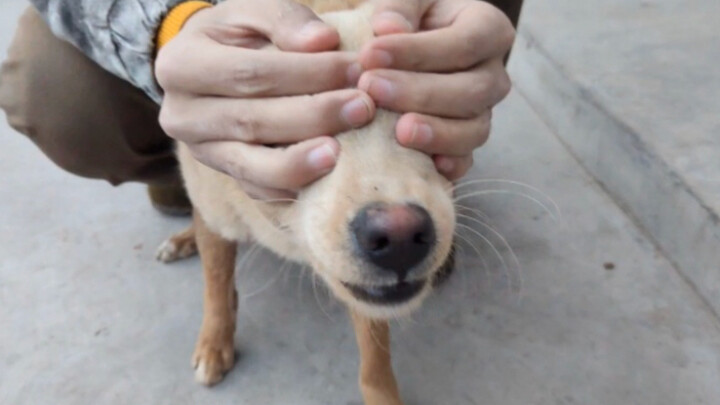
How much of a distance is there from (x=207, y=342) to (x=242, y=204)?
0.35 m

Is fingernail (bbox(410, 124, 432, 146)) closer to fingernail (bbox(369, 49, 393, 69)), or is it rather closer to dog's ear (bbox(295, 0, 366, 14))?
fingernail (bbox(369, 49, 393, 69))

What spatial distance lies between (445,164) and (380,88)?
0.15 m

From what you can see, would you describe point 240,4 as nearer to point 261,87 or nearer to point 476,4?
point 261,87

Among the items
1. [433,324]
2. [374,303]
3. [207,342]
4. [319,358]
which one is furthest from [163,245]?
[374,303]

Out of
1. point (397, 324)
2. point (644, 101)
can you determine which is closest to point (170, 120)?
point (397, 324)

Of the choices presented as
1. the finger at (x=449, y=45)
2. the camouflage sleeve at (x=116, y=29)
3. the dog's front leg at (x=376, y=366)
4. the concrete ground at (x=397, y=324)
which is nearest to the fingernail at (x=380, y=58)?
the finger at (x=449, y=45)

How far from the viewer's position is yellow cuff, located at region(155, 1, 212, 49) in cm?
111

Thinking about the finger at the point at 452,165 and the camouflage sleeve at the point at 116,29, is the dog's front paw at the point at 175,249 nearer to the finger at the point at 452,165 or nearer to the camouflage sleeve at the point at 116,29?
the camouflage sleeve at the point at 116,29

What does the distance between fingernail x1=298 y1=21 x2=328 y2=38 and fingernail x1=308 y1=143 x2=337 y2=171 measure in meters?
0.13

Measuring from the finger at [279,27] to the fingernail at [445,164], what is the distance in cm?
20

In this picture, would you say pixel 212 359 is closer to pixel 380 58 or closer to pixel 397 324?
pixel 397 324

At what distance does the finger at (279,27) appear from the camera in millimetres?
917

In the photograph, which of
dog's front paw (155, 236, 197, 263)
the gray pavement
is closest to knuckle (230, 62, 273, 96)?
dog's front paw (155, 236, 197, 263)

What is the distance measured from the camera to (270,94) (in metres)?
0.92
